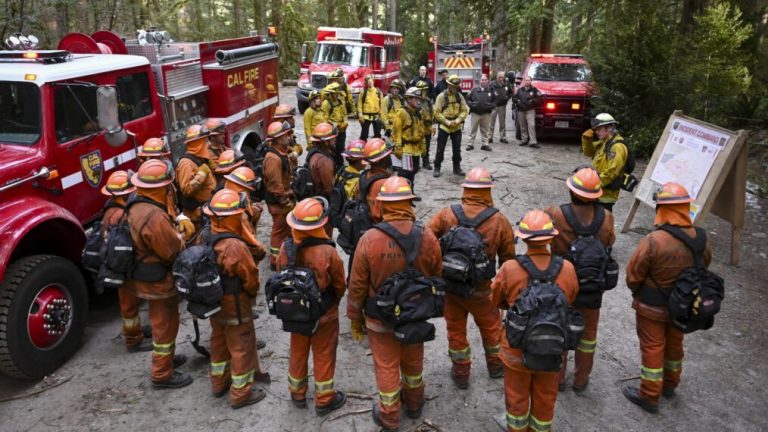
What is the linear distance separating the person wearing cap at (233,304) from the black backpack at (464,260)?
4.84 feet

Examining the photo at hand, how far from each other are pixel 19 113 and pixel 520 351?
4.84 meters

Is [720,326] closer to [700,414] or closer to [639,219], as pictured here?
[700,414]

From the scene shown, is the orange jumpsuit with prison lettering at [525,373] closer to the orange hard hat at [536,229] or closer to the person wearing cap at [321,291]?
the orange hard hat at [536,229]

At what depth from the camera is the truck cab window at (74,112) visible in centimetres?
516

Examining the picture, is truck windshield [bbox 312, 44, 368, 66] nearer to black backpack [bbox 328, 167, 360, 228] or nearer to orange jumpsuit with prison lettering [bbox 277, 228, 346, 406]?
black backpack [bbox 328, 167, 360, 228]

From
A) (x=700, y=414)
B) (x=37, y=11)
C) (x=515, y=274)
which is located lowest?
(x=700, y=414)

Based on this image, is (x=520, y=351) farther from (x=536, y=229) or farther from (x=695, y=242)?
(x=695, y=242)

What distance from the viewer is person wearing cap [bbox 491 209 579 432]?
3.64m

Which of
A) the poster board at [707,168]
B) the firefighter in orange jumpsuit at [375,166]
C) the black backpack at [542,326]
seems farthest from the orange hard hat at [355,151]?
the poster board at [707,168]

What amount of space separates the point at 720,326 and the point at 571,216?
103 inches

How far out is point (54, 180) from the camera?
5.08 meters

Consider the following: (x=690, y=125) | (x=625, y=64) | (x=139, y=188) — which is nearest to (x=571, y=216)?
(x=139, y=188)

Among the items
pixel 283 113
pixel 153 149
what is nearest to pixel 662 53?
pixel 283 113

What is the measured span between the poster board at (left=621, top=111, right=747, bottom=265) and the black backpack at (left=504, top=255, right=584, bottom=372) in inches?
172
